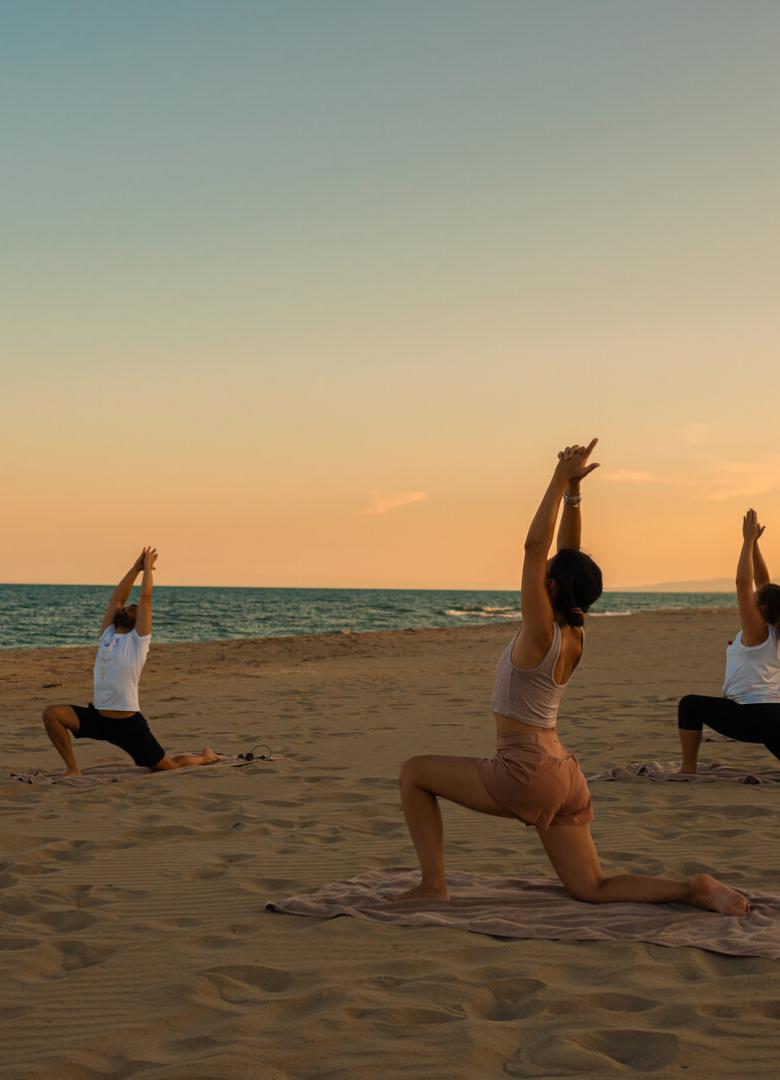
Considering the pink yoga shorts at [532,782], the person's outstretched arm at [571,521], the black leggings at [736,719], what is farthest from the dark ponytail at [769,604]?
the pink yoga shorts at [532,782]

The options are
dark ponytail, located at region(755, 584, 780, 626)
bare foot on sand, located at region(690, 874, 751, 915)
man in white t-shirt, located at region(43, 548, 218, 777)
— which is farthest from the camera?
man in white t-shirt, located at region(43, 548, 218, 777)

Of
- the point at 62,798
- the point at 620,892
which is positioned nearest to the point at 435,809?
the point at 620,892

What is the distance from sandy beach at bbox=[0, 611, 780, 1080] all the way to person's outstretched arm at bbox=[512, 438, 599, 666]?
1.21 m

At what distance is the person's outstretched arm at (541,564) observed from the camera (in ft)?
14.0

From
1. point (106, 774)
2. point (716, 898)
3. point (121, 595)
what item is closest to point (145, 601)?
point (121, 595)

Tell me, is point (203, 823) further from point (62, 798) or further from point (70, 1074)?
point (70, 1074)

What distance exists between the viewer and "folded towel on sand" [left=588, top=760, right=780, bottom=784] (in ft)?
26.7

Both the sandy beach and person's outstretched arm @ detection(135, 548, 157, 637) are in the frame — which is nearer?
the sandy beach

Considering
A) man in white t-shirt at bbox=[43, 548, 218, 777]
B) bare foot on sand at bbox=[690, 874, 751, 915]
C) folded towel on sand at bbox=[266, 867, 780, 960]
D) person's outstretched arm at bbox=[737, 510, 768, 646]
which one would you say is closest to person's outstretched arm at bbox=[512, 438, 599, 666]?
folded towel on sand at bbox=[266, 867, 780, 960]

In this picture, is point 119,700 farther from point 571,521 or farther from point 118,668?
point 571,521

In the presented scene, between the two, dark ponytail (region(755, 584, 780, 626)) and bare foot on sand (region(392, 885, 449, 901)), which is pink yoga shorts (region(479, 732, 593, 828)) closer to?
bare foot on sand (region(392, 885, 449, 901))

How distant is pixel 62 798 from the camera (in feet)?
25.7

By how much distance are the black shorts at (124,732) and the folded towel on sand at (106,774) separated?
14cm

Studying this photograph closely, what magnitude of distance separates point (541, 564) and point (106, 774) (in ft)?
18.9
